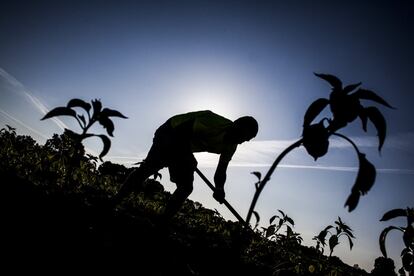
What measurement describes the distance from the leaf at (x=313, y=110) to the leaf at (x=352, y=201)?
51cm

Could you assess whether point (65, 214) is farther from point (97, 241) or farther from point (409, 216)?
point (409, 216)

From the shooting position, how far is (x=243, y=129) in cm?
376

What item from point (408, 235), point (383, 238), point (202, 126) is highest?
point (202, 126)

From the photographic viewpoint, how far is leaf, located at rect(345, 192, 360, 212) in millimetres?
1651

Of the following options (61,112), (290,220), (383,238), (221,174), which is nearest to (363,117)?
(383,238)

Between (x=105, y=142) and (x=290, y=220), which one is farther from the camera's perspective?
(x=290, y=220)

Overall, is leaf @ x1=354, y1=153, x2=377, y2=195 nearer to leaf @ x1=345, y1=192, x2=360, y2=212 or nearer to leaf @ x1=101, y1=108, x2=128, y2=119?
leaf @ x1=345, y1=192, x2=360, y2=212

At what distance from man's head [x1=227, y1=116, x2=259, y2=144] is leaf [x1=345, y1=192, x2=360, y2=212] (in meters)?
2.05

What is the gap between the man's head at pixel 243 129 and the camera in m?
3.71

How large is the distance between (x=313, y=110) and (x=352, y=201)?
60 centimetres

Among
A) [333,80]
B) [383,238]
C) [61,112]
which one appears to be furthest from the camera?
[383,238]

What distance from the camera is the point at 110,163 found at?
20469 millimetres

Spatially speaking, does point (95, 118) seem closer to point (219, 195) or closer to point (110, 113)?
point (110, 113)

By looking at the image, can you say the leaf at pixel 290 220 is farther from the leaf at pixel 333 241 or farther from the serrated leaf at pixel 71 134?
the serrated leaf at pixel 71 134
